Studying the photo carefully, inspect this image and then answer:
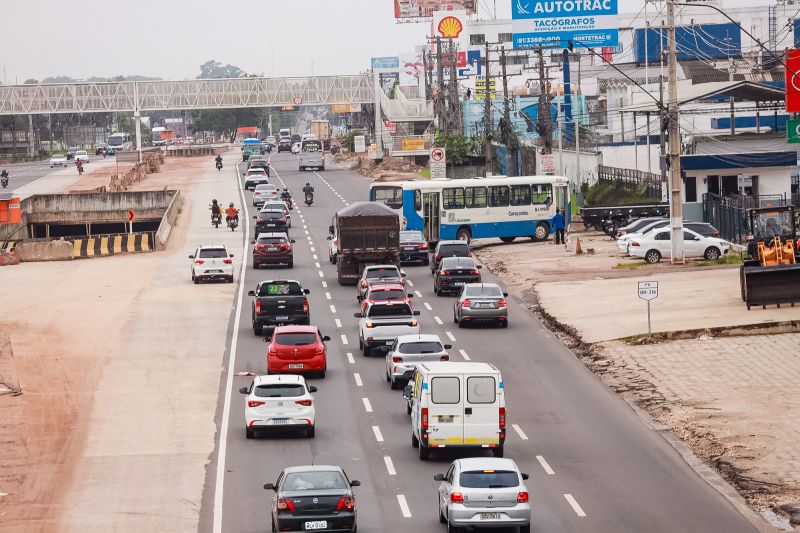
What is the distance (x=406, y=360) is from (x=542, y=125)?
4574 centimetres

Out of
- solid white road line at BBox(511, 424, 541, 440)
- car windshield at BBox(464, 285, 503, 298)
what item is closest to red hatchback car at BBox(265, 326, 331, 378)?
solid white road line at BBox(511, 424, 541, 440)

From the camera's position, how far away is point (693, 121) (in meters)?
100

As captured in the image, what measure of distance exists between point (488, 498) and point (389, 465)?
6643 mm

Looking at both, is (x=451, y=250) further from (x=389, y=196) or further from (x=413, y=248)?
(x=389, y=196)

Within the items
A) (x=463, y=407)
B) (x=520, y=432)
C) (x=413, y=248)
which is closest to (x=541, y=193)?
(x=413, y=248)

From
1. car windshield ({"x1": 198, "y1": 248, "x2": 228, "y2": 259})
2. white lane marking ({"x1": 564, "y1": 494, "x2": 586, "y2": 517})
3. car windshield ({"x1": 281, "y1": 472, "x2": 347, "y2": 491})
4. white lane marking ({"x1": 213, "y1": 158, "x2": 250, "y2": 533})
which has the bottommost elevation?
white lane marking ({"x1": 564, "y1": 494, "x2": 586, "y2": 517})

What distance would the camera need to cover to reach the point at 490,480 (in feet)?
70.6

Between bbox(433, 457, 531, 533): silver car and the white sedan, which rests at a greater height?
the white sedan

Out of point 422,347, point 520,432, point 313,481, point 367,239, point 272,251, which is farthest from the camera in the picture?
point 272,251

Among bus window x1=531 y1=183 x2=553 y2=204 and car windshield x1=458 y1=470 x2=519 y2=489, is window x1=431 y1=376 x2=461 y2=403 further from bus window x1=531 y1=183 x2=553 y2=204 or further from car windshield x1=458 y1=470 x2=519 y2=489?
bus window x1=531 y1=183 x2=553 y2=204

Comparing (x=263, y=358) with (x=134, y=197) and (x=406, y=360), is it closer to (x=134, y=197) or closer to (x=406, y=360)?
(x=406, y=360)

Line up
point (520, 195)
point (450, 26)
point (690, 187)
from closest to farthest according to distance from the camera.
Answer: point (520, 195)
point (690, 187)
point (450, 26)

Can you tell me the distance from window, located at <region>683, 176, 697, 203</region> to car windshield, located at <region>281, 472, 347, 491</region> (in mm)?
57660

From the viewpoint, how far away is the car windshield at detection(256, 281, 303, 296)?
44.8 m
